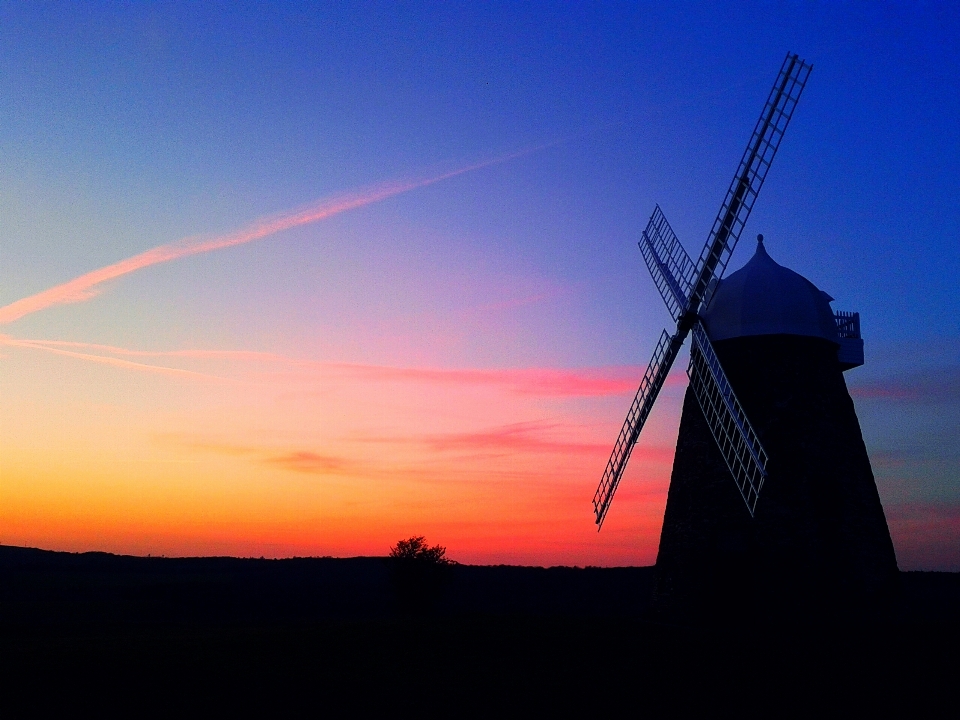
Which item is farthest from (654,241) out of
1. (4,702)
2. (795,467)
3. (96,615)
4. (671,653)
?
(96,615)

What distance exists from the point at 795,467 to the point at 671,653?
20.5ft

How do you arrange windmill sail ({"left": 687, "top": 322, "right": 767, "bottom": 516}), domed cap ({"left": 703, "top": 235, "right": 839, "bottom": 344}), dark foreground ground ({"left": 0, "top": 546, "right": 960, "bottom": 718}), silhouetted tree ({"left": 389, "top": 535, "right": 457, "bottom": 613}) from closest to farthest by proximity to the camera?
1. dark foreground ground ({"left": 0, "top": 546, "right": 960, "bottom": 718})
2. windmill sail ({"left": 687, "top": 322, "right": 767, "bottom": 516})
3. domed cap ({"left": 703, "top": 235, "right": 839, "bottom": 344})
4. silhouetted tree ({"left": 389, "top": 535, "right": 457, "bottom": 613})

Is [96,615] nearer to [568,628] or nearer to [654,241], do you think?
[568,628]

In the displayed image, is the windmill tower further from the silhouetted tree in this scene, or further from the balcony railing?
the silhouetted tree

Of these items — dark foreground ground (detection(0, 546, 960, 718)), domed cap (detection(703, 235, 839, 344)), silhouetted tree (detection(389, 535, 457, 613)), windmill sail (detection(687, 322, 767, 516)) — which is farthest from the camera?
silhouetted tree (detection(389, 535, 457, 613))

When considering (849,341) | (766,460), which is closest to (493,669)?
(766,460)

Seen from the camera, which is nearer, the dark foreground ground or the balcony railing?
the dark foreground ground

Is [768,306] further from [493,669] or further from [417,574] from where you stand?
[417,574]

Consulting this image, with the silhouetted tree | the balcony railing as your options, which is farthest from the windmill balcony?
the silhouetted tree

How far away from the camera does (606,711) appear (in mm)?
16062

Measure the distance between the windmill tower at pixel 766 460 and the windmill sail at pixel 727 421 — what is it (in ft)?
0.16

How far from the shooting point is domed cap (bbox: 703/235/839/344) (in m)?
23.4

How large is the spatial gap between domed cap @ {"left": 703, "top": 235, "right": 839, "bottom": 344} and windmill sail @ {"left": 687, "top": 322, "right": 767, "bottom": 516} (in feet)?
2.61

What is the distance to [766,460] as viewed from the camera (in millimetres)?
20219
